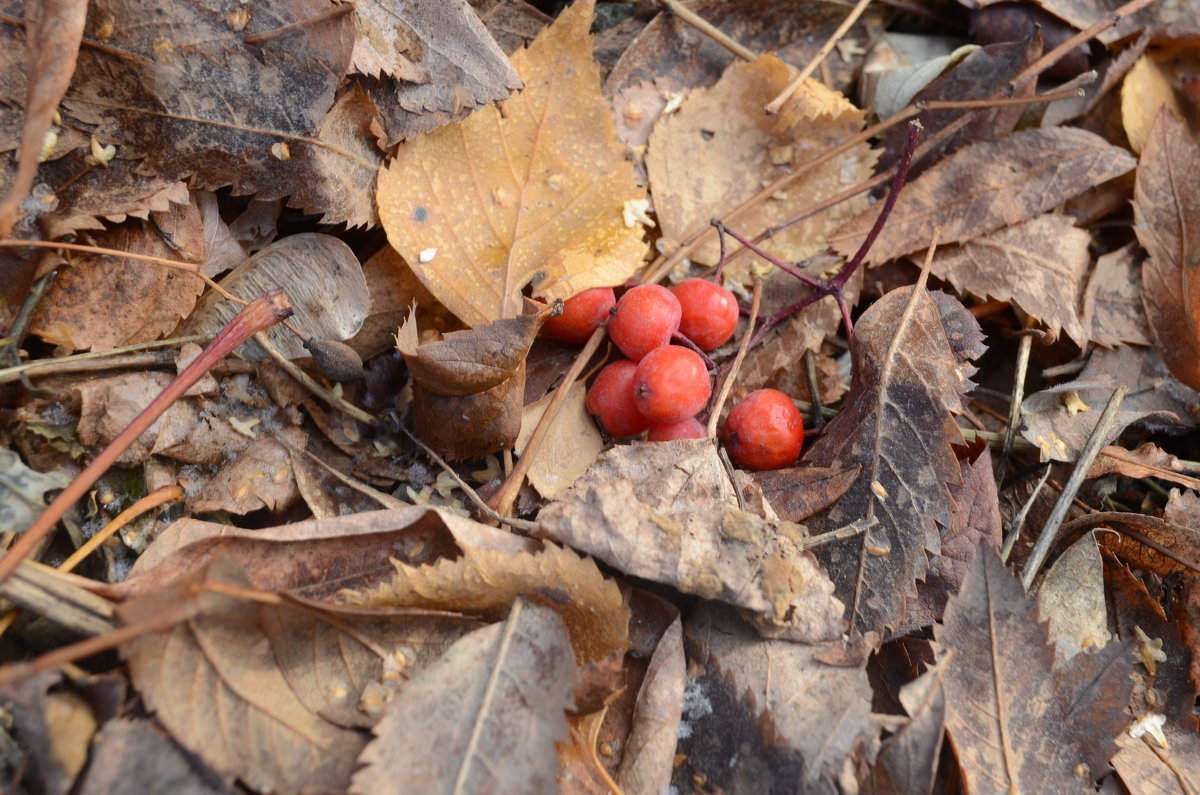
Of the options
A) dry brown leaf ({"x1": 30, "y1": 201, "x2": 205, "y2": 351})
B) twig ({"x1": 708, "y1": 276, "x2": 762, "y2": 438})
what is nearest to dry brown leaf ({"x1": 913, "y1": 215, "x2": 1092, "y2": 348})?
twig ({"x1": 708, "y1": 276, "x2": 762, "y2": 438})

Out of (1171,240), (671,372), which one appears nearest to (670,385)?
(671,372)

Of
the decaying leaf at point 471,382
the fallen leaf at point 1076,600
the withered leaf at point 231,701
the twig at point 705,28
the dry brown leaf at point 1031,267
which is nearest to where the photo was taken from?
the withered leaf at point 231,701

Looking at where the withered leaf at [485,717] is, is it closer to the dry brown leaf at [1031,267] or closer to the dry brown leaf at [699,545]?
the dry brown leaf at [699,545]

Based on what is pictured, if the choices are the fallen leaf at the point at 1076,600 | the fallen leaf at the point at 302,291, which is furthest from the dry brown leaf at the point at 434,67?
the fallen leaf at the point at 1076,600

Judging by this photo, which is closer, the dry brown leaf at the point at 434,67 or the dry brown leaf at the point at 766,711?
the dry brown leaf at the point at 766,711

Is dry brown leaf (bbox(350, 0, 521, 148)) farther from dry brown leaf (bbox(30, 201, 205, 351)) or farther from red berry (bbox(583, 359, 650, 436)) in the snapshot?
red berry (bbox(583, 359, 650, 436))

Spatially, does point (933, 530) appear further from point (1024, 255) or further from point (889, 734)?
point (1024, 255)

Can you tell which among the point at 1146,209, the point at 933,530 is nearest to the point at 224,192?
the point at 933,530
